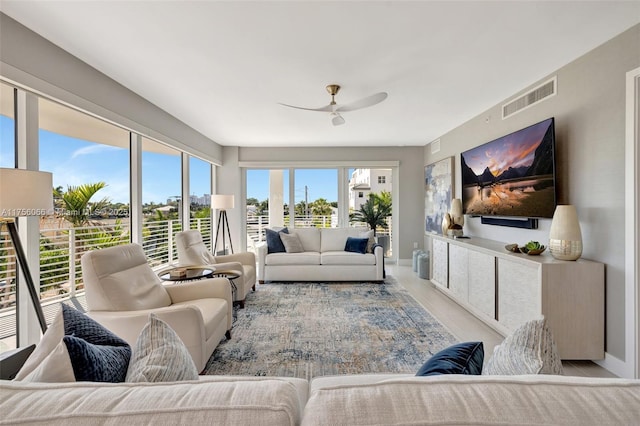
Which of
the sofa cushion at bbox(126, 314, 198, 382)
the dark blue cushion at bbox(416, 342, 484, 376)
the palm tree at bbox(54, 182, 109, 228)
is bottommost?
the dark blue cushion at bbox(416, 342, 484, 376)

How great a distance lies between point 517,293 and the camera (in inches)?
103

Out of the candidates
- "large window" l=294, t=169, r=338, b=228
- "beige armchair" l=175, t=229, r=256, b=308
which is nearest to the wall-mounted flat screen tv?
"large window" l=294, t=169, r=338, b=228

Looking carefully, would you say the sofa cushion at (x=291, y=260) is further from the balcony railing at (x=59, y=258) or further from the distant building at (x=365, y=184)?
the distant building at (x=365, y=184)

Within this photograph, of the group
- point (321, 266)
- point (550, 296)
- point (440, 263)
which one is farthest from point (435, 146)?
point (550, 296)

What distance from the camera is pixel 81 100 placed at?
2.53m

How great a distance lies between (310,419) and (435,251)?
4316mm

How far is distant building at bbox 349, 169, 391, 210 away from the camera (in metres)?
6.47

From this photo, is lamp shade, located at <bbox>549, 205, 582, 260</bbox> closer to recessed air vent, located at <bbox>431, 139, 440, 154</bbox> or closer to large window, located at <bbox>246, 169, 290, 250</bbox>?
recessed air vent, located at <bbox>431, 139, 440, 154</bbox>

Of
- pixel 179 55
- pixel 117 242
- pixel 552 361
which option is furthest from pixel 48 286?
pixel 552 361

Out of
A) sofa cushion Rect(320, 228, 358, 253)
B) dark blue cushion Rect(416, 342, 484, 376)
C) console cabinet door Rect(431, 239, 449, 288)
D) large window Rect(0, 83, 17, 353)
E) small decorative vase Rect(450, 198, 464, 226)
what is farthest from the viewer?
sofa cushion Rect(320, 228, 358, 253)

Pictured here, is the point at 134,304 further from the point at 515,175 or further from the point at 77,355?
the point at 515,175

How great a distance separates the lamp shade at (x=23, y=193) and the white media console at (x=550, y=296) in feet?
11.2

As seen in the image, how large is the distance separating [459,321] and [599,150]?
2.04 m

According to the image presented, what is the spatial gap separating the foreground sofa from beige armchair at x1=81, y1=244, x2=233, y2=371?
4.64 ft
